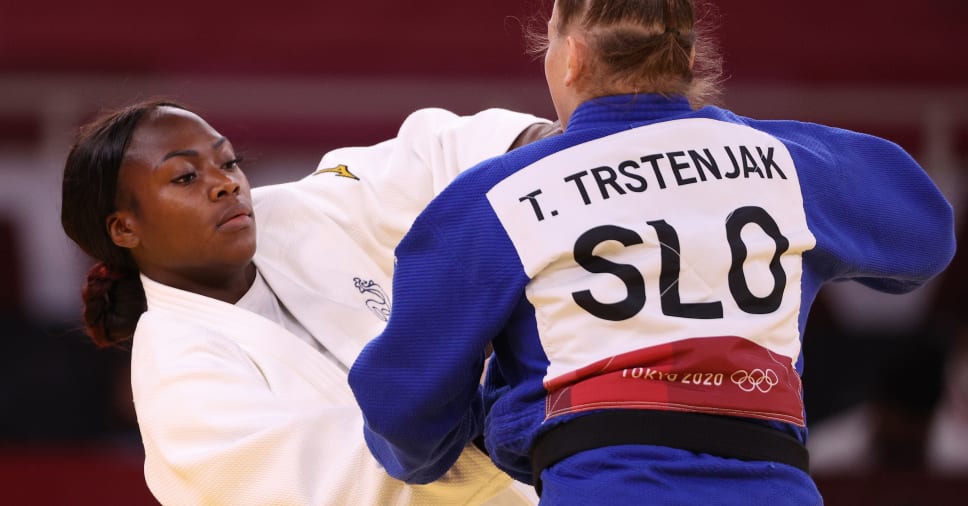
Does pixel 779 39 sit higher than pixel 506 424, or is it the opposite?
pixel 506 424

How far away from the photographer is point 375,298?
2.13 metres

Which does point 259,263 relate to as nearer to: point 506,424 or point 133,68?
point 506,424

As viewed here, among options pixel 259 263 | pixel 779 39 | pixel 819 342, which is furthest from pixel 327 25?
pixel 259 263

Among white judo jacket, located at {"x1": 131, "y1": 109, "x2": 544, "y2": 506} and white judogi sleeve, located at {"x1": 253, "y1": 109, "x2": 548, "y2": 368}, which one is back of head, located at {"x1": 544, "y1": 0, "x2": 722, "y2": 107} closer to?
white judo jacket, located at {"x1": 131, "y1": 109, "x2": 544, "y2": 506}

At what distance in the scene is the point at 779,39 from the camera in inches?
184

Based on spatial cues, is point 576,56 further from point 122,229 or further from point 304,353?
point 122,229

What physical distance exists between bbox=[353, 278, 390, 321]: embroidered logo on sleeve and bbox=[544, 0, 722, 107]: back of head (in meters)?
0.75

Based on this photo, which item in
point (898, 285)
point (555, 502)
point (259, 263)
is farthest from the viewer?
point (259, 263)

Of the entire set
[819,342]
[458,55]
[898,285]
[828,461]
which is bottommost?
[828,461]

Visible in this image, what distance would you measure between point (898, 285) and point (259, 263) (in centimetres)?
106

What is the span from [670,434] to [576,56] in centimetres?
46

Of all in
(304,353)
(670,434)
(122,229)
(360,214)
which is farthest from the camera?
(360,214)

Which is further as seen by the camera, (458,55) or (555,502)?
(458,55)

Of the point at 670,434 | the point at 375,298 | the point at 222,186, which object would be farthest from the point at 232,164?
the point at 670,434
